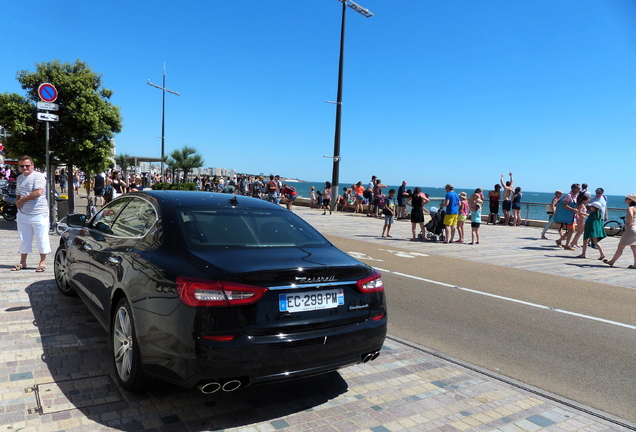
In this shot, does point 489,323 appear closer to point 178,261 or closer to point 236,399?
point 236,399

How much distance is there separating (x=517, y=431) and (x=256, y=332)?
1.89m

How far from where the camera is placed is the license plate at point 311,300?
3.05 meters

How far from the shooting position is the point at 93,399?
10.8 feet

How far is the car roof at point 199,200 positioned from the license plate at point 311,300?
53.0 inches

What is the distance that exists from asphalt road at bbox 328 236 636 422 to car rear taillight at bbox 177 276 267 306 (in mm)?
2702

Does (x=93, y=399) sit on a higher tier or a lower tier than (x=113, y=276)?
lower

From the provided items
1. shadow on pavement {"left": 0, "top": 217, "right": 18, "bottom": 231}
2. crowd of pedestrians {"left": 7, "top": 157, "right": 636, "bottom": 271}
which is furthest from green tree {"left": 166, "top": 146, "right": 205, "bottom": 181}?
shadow on pavement {"left": 0, "top": 217, "right": 18, "bottom": 231}

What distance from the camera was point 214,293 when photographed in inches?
114

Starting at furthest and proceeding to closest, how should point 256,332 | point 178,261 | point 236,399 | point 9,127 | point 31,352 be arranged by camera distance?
1. point 9,127
2. point 31,352
3. point 236,399
4. point 178,261
5. point 256,332

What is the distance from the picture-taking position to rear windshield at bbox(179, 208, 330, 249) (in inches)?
139

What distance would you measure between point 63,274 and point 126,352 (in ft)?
9.52

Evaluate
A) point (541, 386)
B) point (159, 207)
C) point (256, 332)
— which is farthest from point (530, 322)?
point (159, 207)

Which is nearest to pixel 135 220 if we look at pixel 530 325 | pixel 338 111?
pixel 530 325

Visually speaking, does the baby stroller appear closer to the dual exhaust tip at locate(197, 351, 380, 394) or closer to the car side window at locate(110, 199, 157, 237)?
the car side window at locate(110, 199, 157, 237)
